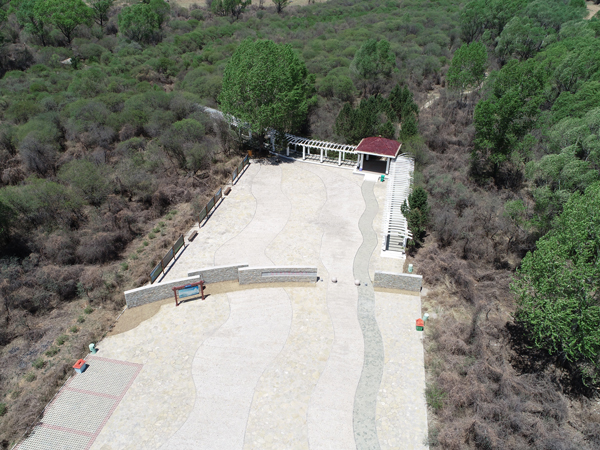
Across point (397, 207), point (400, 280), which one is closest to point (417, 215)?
point (397, 207)

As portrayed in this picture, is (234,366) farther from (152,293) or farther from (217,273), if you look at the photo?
(152,293)

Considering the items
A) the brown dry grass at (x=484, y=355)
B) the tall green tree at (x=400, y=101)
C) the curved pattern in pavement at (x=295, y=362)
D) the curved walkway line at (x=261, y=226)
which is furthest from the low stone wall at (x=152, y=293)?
the tall green tree at (x=400, y=101)

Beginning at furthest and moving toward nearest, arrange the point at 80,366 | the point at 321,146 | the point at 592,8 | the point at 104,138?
the point at 592,8
the point at 321,146
the point at 104,138
the point at 80,366

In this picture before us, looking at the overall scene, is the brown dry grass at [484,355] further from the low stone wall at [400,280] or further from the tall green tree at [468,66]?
the tall green tree at [468,66]

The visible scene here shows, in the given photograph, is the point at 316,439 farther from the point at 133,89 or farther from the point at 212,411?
the point at 133,89

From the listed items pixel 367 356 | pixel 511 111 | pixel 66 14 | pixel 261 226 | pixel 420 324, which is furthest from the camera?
pixel 66 14

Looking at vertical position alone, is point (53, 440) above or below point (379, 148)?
below

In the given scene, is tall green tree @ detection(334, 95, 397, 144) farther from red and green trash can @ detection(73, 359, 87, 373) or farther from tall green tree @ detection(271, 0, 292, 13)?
tall green tree @ detection(271, 0, 292, 13)

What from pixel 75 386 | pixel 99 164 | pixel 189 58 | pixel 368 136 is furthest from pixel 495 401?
pixel 189 58
